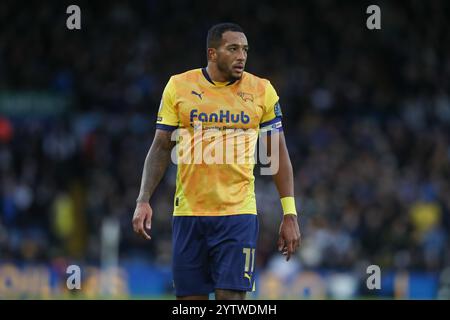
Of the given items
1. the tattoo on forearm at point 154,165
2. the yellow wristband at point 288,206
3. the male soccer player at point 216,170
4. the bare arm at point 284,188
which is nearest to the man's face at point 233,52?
the male soccer player at point 216,170

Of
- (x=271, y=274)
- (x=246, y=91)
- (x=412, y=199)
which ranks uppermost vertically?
(x=246, y=91)

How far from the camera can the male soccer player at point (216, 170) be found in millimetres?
7070

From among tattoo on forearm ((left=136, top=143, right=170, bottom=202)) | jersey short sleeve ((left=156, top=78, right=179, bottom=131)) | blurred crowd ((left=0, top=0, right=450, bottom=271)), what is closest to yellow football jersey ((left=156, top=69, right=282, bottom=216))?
jersey short sleeve ((left=156, top=78, right=179, bottom=131))

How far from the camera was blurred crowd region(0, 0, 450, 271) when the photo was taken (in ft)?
57.6

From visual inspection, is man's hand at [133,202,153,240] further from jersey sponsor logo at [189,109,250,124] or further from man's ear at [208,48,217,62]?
man's ear at [208,48,217,62]

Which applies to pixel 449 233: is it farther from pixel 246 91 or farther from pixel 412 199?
pixel 246 91

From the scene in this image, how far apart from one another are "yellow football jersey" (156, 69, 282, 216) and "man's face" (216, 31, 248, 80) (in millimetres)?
138

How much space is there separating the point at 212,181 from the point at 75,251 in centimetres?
1181

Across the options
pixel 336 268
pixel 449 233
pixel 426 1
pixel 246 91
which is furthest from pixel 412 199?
pixel 246 91

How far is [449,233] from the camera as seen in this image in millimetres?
17109

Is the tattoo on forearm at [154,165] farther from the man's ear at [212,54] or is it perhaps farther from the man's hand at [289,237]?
the man's hand at [289,237]

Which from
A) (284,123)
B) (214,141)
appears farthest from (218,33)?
(284,123)

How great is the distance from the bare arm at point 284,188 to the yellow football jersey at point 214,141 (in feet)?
0.59

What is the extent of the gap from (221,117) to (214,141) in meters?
0.18
